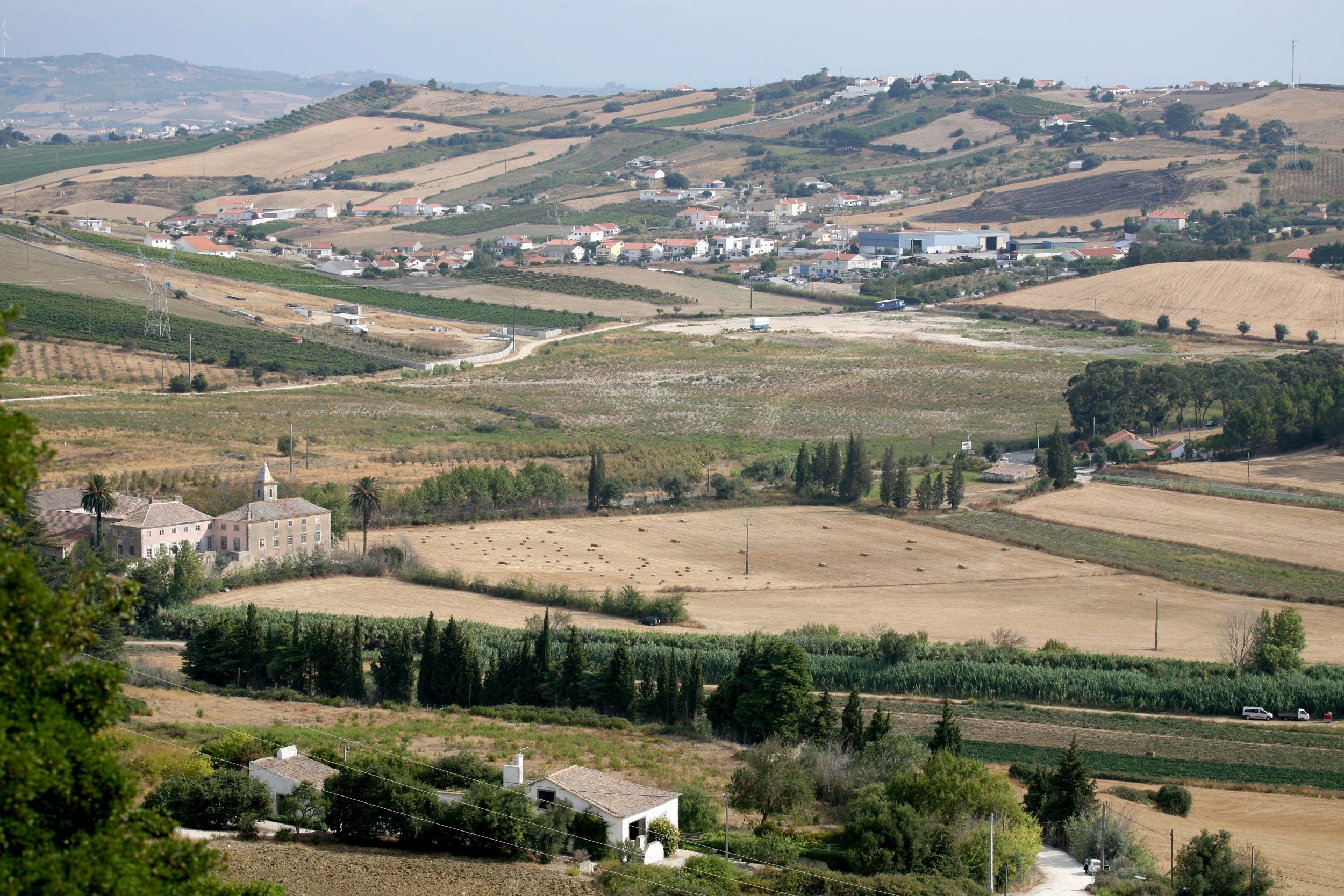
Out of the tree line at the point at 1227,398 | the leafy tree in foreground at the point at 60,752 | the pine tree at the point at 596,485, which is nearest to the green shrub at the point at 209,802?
the leafy tree in foreground at the point at 60,752

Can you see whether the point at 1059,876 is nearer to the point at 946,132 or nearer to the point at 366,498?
the point at 366,498

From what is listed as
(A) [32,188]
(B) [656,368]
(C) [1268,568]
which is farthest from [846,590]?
(A) [32,188]

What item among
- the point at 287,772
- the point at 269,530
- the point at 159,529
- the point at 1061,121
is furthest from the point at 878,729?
the point at 1061,121

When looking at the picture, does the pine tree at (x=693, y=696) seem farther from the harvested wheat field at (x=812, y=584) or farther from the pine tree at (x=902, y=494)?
the pine tree at (x=902, y=494)

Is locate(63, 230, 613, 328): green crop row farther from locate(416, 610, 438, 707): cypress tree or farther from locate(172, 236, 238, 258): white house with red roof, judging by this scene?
locate(416, 610, 438, 707): cypress tree

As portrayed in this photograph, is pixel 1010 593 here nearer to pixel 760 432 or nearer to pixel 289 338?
pixel 760 432

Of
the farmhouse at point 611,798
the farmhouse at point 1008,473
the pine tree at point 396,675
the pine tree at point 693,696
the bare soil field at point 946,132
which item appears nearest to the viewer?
the farmhouse at point 611,798
